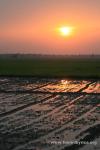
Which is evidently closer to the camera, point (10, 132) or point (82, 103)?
point (10, 132)

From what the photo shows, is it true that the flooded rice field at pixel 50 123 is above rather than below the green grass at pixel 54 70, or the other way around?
below

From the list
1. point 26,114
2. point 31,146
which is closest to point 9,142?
point 31,146

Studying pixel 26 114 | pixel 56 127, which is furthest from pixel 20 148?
pixel 26 114

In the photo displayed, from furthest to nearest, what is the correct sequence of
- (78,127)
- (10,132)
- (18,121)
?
1. (18,121)
2. (78,127)
3. (10,132)

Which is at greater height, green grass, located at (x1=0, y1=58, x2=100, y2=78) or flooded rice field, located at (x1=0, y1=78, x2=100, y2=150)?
green grass, located at (x1=0, y1=58, x2=100, y2=78)

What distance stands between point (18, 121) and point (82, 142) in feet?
11.2

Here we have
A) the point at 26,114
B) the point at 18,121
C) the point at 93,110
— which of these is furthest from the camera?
the point at 93,110

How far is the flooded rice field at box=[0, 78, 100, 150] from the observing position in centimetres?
851

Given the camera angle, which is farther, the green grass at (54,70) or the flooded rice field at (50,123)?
the green grass at (54,70)

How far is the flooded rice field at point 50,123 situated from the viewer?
8508 millimetres

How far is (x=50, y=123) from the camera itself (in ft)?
36.4

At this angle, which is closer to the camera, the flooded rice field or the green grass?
the flooded rice field

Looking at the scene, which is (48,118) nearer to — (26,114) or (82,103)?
(26,114)

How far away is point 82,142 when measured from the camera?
8.62 meters
